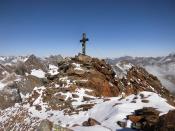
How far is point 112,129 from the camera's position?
24844 millimetres

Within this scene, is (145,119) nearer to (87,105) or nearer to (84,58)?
(87,105)

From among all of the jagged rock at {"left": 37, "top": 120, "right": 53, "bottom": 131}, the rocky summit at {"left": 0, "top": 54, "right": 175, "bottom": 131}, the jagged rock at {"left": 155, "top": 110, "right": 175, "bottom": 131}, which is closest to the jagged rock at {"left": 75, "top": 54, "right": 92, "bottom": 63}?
the rocky summit at {"left": 0, "top": 54, "right": 175, "bottom": 131}

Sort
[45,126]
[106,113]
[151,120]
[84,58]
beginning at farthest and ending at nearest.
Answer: [84,58]
[106,113]
[151,120]
[45,126]

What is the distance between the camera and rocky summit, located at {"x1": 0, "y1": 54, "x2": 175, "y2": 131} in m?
25.0

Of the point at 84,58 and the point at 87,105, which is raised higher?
the point at 84,58

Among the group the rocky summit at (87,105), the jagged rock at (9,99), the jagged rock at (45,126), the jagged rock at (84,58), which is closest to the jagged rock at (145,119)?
the rocky summit at (87,105)

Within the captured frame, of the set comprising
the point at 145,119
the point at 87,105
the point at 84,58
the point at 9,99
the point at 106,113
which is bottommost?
the point at 9,99

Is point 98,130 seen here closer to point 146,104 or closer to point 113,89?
point 146,104

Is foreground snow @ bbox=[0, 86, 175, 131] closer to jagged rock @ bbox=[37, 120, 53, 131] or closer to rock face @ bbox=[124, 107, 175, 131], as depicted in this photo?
rock face @ bbox=[124, 107, 175, 131]

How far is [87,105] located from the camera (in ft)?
114

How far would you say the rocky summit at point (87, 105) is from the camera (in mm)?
25031

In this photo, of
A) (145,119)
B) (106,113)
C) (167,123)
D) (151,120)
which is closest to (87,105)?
(106,113)

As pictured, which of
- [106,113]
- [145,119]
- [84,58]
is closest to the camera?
[145,119]

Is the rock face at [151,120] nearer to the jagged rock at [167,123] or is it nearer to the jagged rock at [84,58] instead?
the jagged rock at [167,123]
